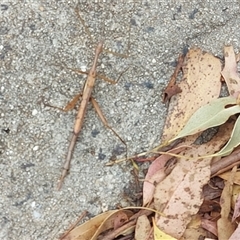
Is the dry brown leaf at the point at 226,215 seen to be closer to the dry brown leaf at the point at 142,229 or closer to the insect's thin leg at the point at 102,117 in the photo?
the dry brown leaf at the point at 142,229

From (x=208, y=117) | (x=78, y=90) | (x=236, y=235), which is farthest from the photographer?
(x=78, y=90)

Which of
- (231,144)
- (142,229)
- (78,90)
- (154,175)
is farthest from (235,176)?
(78,90)

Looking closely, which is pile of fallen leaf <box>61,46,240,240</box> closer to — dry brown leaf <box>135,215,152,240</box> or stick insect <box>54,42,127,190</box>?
dry brown leaf <box>135,215,152,240</box>

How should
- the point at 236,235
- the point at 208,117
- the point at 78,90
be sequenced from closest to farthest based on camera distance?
the point at 236,235 → the point at 208,117 → the point at 78,90

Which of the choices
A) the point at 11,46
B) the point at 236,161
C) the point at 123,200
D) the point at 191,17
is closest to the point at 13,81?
the point at 11,46

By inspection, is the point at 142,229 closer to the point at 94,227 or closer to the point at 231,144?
the point at 94,227

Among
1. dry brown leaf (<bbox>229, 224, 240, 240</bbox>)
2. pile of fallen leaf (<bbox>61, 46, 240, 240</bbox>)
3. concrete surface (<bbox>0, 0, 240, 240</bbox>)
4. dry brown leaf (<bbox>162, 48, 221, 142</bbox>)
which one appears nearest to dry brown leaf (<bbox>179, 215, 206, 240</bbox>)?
pile of fallen leaf (<bbox>61, 46, 240, 240</bbox>)
